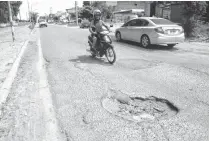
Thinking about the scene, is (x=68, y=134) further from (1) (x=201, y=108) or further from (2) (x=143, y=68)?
(2) (x=143, y=68)

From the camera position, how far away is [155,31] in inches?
401

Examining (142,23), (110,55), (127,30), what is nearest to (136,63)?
(110,55)

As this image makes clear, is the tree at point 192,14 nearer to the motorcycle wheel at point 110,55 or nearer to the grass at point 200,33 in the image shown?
the grass at point 200,33

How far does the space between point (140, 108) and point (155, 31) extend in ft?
22.9

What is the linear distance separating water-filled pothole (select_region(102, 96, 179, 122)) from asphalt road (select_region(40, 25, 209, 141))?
0.43ft

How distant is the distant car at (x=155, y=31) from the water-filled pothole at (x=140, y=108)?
20.9 feet

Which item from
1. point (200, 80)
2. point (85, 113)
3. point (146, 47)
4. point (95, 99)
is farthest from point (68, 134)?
point (146, 47)

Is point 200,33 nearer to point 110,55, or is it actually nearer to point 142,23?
point 142,23

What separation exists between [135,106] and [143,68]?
292cm

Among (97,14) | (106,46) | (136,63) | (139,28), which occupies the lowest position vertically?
(136,63)

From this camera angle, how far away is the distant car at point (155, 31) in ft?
33.3

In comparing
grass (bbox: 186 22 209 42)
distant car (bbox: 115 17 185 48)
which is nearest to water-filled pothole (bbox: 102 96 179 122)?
distant car (bbox: 115 17 185 48)

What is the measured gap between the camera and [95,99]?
14.1 feet

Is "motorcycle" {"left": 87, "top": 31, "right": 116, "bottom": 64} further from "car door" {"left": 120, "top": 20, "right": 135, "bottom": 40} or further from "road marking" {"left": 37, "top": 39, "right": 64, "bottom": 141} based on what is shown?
"car door" {"left": 120, "top": 20, "right": 135, "bottom": 40}
